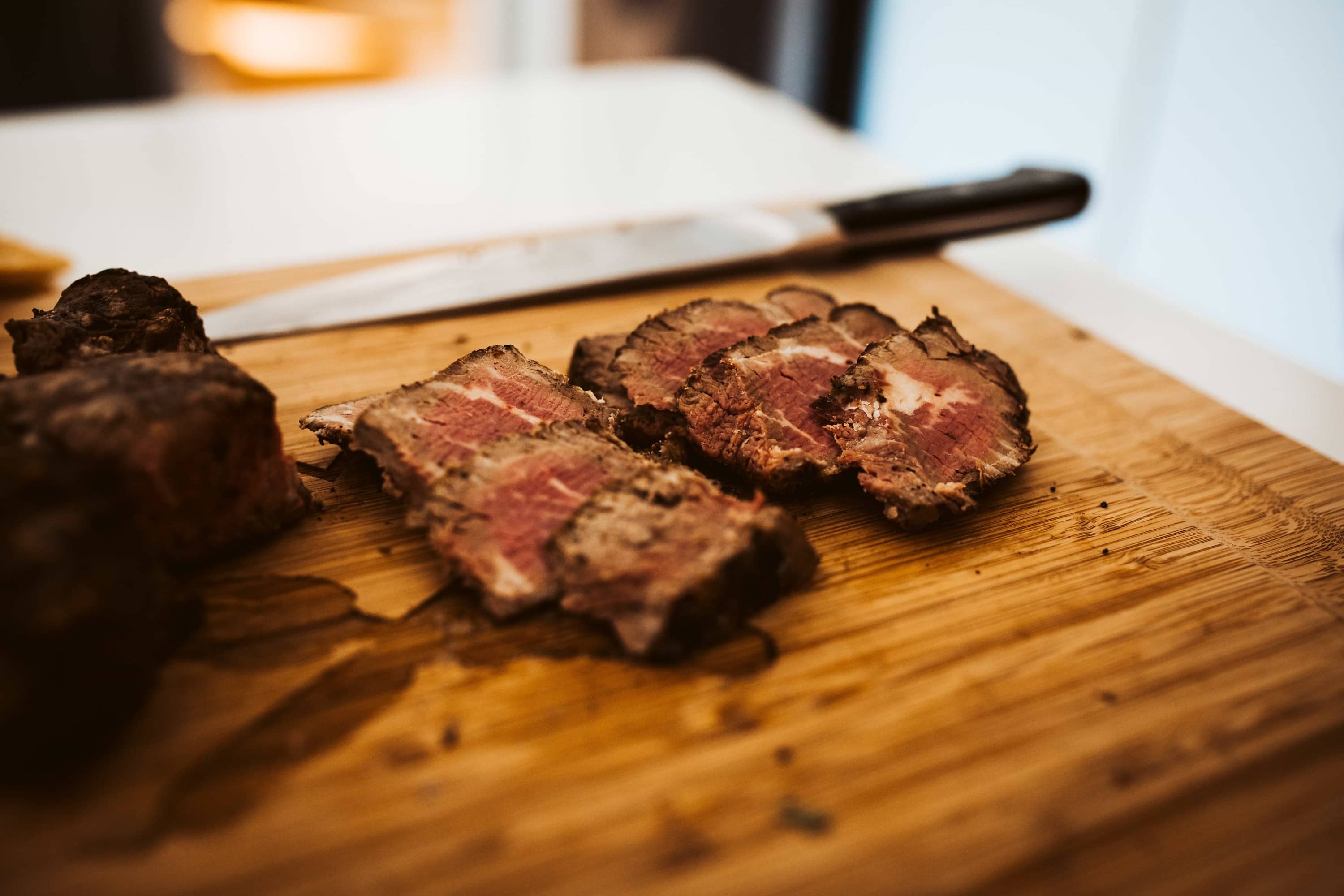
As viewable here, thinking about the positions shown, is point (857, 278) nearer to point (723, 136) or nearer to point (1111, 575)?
point (1111, 575)

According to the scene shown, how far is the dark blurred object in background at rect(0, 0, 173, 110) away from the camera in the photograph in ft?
23.9

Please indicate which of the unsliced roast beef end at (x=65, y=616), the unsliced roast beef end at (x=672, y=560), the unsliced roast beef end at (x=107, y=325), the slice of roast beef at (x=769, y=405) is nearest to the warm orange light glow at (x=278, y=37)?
the unsliced roast beef end at (x=107, y=325)

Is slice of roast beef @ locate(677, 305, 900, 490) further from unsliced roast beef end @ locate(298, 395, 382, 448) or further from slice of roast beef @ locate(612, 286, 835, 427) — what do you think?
unsliced roast beef end @ locate(298, 395, 382, 448)

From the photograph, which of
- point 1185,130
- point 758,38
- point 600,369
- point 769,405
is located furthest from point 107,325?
point 758,38

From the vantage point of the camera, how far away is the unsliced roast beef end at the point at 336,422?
8.83 ft

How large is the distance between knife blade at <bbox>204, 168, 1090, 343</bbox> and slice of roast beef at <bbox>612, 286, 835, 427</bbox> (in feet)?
A: 2.16

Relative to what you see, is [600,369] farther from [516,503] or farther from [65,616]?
[65,616]

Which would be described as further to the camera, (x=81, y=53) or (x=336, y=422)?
(x=81, y=53)

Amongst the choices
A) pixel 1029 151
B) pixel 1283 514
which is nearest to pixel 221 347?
pixel 1283 514

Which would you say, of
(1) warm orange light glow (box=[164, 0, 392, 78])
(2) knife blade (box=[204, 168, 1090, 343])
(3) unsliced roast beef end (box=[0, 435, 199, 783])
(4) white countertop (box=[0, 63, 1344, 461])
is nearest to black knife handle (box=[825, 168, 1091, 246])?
(2) knife blade (box=[204, 168, 1090, 343])

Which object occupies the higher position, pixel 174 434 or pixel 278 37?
pixel 278 37

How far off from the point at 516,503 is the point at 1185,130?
Result: 573 centimetres

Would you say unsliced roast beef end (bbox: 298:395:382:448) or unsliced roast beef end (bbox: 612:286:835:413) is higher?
unsliced roast beef end (bbox: 612:286:835:413)

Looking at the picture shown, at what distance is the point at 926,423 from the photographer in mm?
2771
